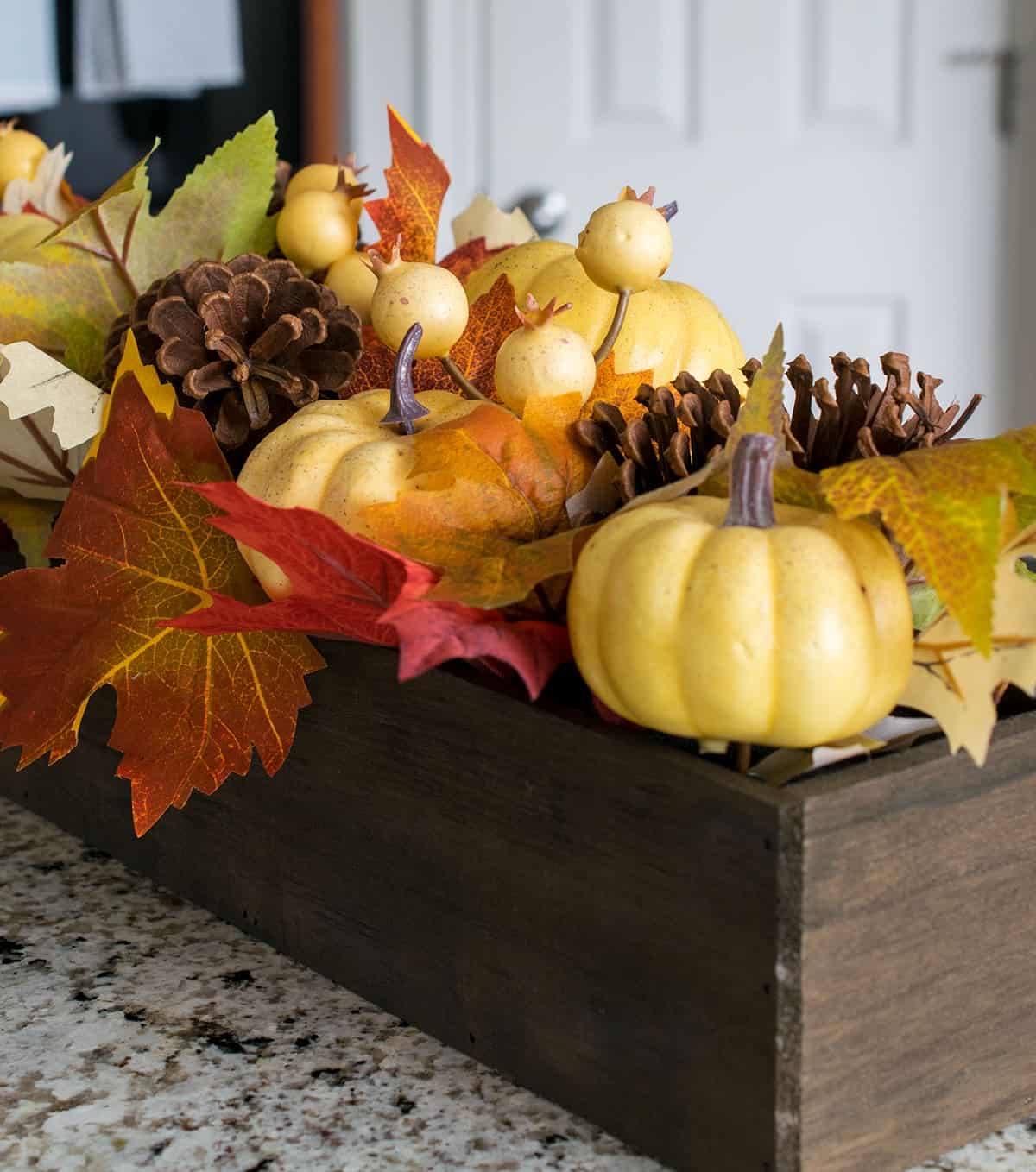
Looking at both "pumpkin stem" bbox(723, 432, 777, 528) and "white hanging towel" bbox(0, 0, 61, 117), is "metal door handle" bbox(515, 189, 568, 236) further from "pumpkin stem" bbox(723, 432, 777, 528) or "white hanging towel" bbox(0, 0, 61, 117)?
"pumpkin stem" bbox(723, 432, 777, 528)

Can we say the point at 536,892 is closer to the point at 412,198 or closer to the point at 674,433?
the point at 674,433

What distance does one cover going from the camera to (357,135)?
82.2 inches

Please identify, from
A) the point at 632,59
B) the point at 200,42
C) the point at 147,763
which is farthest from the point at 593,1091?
the point at 200,42

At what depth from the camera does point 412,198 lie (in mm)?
624

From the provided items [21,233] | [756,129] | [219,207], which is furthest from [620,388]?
[756,129]

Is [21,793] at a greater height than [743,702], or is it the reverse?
[743,702]

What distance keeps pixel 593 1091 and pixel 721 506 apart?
0.55 ft

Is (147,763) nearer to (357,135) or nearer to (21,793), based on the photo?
(21,793)

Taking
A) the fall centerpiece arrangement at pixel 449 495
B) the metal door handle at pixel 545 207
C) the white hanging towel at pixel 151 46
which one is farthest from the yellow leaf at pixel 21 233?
the white hanging towel at pixel 151 46

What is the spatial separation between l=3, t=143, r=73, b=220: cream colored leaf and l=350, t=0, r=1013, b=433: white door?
1226 mm

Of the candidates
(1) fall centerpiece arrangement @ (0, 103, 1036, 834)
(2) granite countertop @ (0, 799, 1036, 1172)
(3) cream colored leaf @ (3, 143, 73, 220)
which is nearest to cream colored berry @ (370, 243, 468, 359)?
(1) fall centerpiece arrangement @ (0, 103, 1036, 834)

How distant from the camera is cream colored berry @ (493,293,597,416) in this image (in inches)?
18.6

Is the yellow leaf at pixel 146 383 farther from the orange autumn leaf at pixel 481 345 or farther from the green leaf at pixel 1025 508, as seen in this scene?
the green leaf at pixel 1025 508

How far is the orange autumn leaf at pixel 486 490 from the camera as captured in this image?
0.44 metres
